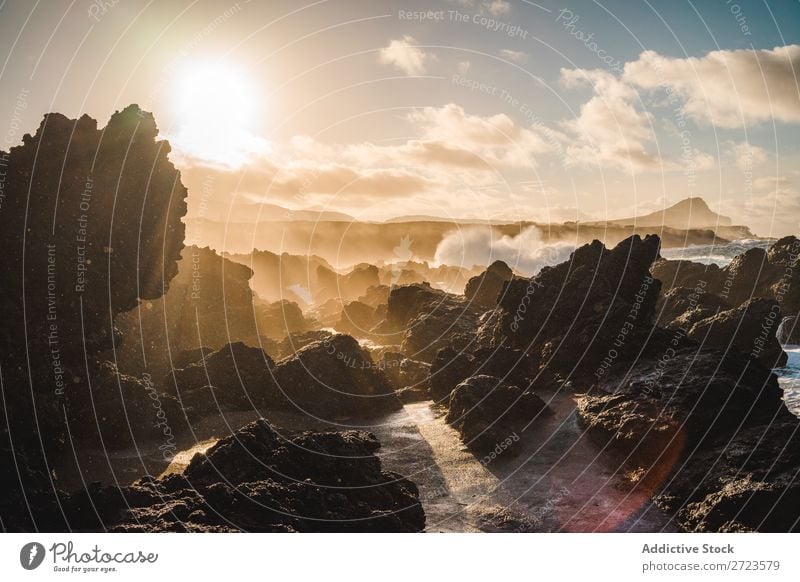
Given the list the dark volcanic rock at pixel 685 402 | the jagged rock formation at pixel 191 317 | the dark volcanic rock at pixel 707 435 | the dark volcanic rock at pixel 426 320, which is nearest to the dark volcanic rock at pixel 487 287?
the dark volcanic rock at pixel 426 320

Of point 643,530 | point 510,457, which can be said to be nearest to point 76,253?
point 510,457

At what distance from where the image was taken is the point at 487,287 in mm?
88938

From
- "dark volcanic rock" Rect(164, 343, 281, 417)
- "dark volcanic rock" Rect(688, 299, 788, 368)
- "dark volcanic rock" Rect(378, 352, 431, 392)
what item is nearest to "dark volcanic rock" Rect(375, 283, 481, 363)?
"dark volcanic rock" Rect(378, 352, 431, 392)

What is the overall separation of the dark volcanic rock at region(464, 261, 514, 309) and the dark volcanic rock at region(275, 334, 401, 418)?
34.8m

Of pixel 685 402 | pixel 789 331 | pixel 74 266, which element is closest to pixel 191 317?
pixel 74 266

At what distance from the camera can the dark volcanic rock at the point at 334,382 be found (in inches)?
1962

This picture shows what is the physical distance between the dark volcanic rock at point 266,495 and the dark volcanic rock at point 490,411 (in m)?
12.6

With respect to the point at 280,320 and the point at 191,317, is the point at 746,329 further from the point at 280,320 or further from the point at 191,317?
the point at 280,320

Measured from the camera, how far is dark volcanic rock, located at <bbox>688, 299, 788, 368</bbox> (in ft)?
182

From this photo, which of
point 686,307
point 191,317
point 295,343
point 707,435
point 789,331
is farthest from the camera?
point 295,343

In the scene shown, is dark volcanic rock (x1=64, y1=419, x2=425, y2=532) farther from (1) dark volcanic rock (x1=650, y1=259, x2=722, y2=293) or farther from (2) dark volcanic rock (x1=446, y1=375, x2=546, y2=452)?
(1) dark volcanic rock (x1=650, y1=259, x2=722, y2=293)

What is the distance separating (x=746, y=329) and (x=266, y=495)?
5552cm
